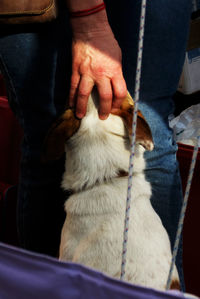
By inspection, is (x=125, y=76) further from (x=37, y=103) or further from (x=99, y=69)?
(x=37, y=103)

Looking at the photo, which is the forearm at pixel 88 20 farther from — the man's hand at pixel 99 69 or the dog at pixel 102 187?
the dog at pixel 102 187

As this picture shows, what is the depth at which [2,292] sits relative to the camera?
2.13 feet

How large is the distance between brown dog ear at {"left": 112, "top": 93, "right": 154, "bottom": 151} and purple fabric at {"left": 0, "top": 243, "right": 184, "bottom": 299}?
2.08 feet

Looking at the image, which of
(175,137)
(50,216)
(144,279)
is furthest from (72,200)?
(175,137)

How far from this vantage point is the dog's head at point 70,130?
117cm

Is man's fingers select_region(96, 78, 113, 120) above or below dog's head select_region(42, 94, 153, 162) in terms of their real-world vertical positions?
above

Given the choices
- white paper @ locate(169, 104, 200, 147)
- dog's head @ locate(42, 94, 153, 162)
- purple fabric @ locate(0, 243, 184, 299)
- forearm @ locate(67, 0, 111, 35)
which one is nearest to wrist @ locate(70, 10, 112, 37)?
forearm @ locate(67, 0, 111, 35)

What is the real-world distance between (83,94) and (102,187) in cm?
33

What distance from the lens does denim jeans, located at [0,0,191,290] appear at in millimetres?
1162

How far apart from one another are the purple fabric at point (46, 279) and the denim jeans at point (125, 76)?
74cm

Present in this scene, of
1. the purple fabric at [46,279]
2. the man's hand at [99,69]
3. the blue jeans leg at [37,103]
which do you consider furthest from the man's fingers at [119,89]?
the purple fabric at [46,279]

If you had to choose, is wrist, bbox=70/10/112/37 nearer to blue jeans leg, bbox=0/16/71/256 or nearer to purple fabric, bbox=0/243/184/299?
blue jeans leg, bbox=0/16/71/256

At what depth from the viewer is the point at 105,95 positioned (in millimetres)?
1115

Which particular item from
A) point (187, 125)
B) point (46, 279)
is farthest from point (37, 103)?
point (46, 279)
